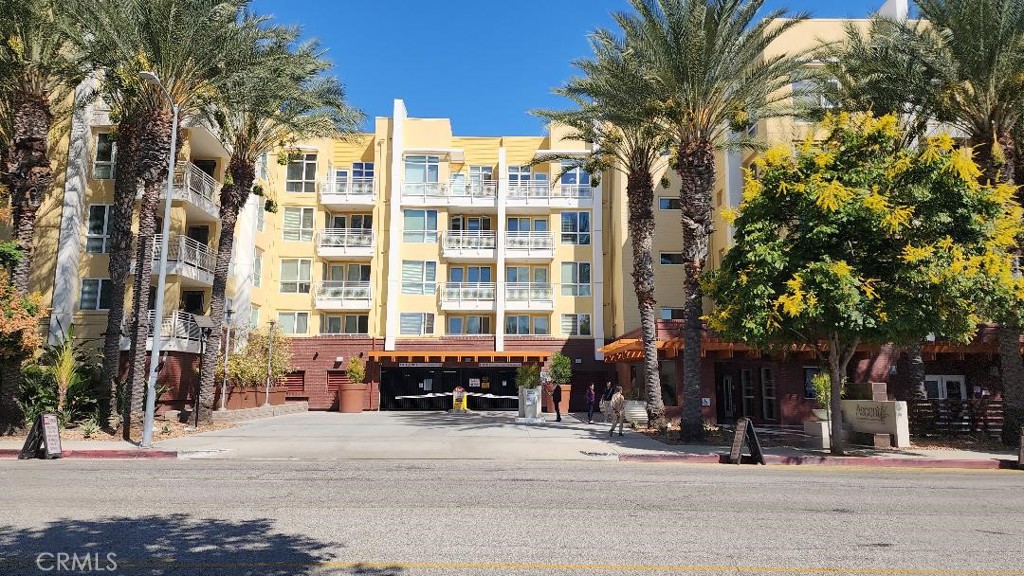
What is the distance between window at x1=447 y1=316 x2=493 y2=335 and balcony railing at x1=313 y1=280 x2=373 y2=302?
16.6 feet

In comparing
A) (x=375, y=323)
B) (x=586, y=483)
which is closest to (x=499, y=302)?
(x=375, y=323)

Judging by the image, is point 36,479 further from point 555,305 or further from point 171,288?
point 555,305

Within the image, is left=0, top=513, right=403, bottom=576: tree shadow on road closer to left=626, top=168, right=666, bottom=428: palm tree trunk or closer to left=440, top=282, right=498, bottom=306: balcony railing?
left=626, top=168, right=666, bottom=428: palm tree trunk

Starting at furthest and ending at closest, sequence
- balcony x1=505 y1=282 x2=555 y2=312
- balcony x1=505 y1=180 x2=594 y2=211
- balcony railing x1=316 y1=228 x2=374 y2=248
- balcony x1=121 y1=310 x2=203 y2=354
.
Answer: balcony x1=505 y1=180 x2=594 y2=211
balcony railing x1=316 y1=228 x2=374 y2=248
balcony x1=505 y1=282 x2=555 y2=312
balcony x1=121 y1=310 x2=203 y2=354

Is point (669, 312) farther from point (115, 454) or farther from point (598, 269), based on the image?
point (115, 454)

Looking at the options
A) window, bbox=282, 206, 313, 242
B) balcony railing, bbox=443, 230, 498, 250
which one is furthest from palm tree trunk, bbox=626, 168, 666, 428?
window, bbox=282, 206, 313, 242

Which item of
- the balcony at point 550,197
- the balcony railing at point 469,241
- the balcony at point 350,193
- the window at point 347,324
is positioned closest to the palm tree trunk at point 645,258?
the balcony at point 550,197

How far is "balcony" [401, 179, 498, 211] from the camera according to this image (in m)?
38.7

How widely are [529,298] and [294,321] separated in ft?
45.0

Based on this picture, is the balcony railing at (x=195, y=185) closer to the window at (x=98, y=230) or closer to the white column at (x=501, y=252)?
the window at (x=98, y=230)

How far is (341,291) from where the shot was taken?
37562 millimetres

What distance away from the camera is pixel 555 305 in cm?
3784

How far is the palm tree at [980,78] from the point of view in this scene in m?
17.2

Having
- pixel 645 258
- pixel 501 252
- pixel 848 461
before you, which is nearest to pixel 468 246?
pixel 501 252
